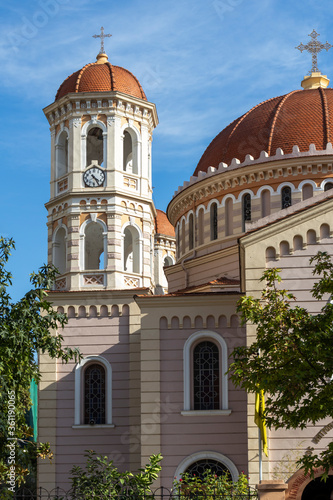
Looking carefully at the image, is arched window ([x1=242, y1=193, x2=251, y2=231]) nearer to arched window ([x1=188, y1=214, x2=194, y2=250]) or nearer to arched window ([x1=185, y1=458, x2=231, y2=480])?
arched window ([x1=188, y1=214, x2=194, y2=250])

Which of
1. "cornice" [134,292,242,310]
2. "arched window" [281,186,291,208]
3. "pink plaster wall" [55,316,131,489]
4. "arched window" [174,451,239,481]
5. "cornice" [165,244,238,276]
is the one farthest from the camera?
"cornice" [165,244,238,276]

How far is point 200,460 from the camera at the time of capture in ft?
96.3

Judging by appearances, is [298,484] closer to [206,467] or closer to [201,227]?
[206,467]

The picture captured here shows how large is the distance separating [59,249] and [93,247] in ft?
4.55

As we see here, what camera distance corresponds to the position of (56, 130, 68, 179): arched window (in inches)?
1508

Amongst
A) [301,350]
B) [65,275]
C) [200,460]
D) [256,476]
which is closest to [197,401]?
[200,460]

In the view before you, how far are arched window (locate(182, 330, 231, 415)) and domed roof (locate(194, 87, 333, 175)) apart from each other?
30.5 feet

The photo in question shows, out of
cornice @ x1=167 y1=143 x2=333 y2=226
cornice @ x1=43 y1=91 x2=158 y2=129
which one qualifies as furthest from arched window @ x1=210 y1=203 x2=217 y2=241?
cornice @ x1=43 y1=91 x2=158 y2=129

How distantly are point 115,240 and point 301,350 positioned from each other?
1897 centimetres

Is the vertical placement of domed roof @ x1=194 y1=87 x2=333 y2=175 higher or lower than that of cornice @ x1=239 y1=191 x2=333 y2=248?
higher

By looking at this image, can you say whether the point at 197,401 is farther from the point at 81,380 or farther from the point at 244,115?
the point at 244,115

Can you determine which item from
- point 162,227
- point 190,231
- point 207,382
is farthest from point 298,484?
point 162,227

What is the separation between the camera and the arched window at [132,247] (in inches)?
1470

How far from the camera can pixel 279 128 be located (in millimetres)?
37188
